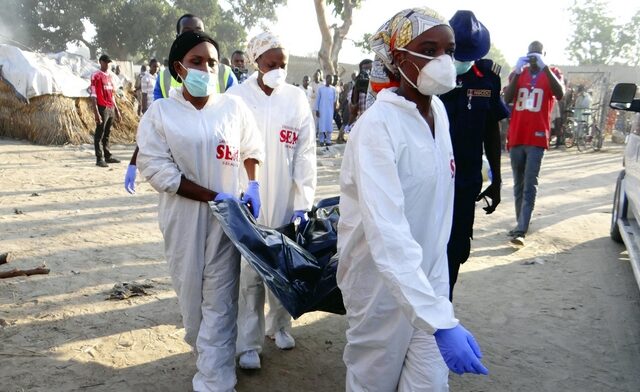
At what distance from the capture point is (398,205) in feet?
6.04

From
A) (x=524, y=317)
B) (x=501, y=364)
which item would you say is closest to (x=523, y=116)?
(x=524, y=317)

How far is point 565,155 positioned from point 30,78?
14638mm

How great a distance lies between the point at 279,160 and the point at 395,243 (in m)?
1.89

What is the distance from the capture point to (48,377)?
3143mm

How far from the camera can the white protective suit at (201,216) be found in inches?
111

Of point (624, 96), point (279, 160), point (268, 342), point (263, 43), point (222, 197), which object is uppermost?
point (263, 43)

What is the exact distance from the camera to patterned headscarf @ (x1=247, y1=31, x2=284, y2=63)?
138 inches

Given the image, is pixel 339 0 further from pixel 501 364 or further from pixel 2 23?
pixel 2 23

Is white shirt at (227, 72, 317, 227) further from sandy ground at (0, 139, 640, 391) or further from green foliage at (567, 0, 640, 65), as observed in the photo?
green foliage at (567, 0, 640, 65)

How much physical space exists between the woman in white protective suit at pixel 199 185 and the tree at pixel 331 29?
14024mm

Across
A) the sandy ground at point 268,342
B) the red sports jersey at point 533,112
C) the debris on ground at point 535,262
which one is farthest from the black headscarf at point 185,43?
the red sports jersey at point 533,112

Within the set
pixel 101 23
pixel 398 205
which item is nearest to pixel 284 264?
pixel 398 205

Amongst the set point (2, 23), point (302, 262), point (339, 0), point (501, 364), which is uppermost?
point (2, 23)

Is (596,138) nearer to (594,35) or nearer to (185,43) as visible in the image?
(185,43)
